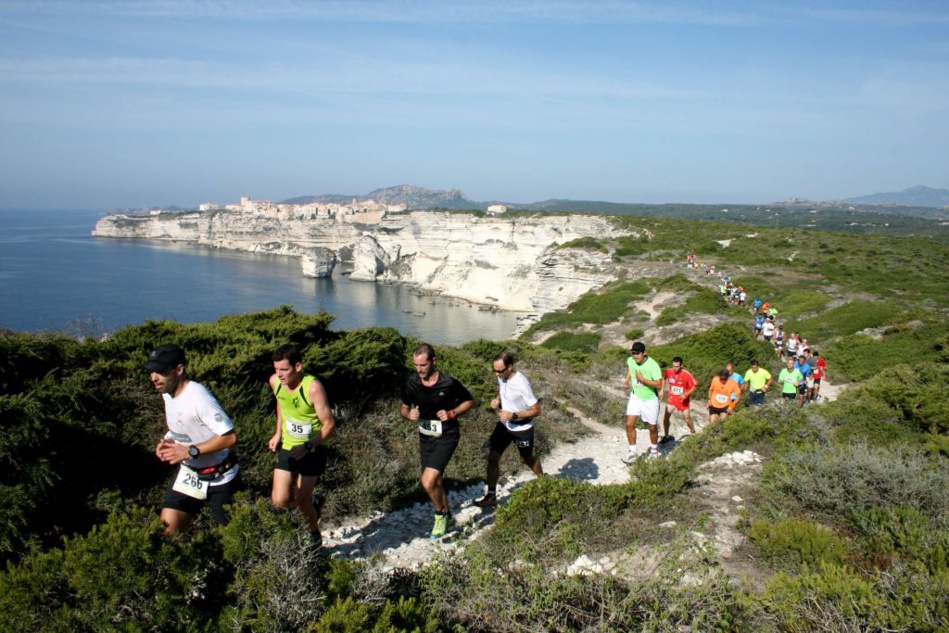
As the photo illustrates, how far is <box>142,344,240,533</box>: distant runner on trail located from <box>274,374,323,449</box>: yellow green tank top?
22.3 inches

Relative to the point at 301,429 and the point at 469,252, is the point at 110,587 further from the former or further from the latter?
the point at 469,252

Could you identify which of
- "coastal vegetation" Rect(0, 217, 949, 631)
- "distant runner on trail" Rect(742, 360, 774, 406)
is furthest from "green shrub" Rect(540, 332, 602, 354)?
"coastal vegetation" Rect(0, 217, 949, 631)

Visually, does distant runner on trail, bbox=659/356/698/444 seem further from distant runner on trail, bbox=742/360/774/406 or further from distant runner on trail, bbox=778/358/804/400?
distant runner on trail, bbox=778/358/804/400

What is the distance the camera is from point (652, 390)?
7488 mm

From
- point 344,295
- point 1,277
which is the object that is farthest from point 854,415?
point 1,277

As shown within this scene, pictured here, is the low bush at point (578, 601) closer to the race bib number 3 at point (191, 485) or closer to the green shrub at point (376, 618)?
the green shrub at point (376, 618)

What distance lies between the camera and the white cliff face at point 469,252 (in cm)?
4625

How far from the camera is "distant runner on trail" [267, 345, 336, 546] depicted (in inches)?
160

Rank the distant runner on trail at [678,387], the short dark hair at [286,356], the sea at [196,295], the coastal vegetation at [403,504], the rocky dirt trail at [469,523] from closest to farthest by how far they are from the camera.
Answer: the coastal vegetation at [403,504] < the short dark hair at [286,356] < the rocky dirt trail at [469,523] < the distant runner on trail at [678,387] < the sea at [196,295]

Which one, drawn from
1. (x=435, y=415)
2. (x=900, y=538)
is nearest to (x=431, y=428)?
(x=435, y=415)

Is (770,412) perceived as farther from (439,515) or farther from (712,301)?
(712,301)

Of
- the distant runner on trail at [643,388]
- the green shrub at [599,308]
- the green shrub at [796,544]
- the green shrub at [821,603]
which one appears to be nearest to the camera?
the green shrub at [821,603]

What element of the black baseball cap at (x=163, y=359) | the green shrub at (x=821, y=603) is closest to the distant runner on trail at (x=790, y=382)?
the green shrub at (x=821, y=603)

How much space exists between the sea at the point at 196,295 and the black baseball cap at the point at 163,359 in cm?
3015
